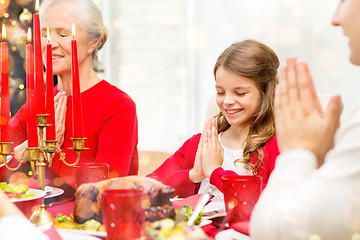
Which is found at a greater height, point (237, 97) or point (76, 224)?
point (237, 97)

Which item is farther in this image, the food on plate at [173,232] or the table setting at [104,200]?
the table setting at [104,200]

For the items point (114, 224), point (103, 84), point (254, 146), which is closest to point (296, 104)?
point (114, 224)

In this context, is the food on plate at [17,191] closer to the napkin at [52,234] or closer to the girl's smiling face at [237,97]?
the napkin at [52,234]

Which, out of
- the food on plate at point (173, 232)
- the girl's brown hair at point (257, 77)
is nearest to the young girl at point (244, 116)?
the girl's brown hair at point (257, 77)

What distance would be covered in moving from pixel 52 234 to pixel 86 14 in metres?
1.30

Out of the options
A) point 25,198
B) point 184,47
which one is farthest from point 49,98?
point 184,47

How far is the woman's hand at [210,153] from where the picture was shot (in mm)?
1330

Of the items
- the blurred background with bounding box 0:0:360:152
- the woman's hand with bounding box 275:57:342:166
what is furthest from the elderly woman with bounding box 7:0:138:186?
the woman's hand with bounding box 275:57:342:166

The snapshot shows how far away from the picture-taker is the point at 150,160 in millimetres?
2021

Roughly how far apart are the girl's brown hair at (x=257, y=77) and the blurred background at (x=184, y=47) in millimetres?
1069

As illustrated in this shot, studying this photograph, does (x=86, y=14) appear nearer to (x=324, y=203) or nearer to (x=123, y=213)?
(x=123, y=213)

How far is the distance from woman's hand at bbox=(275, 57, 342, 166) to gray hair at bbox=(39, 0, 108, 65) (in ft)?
4.33

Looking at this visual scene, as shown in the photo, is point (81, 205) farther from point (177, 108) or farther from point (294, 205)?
point (177, 108)

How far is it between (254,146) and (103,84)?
0.79m
